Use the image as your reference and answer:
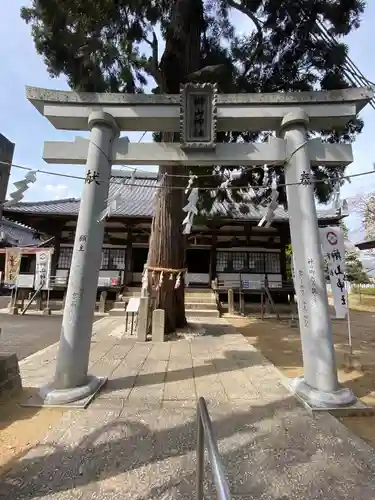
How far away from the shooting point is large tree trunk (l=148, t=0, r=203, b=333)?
786 cm

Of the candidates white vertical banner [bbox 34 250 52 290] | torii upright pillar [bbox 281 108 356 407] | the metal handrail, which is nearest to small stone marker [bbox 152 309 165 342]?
torii upright pillar [bbox 281 108 356 407]

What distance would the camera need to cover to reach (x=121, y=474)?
7.18ft

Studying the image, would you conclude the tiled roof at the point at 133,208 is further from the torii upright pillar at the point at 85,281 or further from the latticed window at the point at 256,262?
the torii upright pillar at the point at 85,281

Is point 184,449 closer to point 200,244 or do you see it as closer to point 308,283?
point 308,283

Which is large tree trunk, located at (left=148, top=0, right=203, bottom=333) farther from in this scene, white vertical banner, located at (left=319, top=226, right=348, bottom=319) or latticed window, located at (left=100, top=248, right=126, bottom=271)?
latticed window, located at (left=100, top=248, right=126, bottom=271)

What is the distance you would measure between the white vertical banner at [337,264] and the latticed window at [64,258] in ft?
45.5

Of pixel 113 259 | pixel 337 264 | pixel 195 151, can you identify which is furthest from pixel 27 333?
pixel 337 264

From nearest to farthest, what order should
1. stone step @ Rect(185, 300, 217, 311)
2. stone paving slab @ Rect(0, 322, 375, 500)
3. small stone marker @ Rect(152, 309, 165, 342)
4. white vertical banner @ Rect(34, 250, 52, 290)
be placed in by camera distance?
stone paving slab @ Rect(0, 322, 375, 500)
small stone marker @ Rect(152, 309, 165, 342)
white vertical banner @ Rect(34, 250, 52, 290)
stone step @ Rect(185, 300, 217, 311)

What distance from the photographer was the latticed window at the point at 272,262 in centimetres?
1606

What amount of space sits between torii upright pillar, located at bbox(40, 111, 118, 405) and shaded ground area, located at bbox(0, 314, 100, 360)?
2917 millimetres

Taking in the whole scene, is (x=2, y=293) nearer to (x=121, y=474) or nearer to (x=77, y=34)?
(x=77, y=34)

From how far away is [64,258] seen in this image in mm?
16078

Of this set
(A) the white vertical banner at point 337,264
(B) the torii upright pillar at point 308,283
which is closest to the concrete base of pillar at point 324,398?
(B) the torii upright pillar at point 308,283

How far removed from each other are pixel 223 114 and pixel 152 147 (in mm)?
1178
